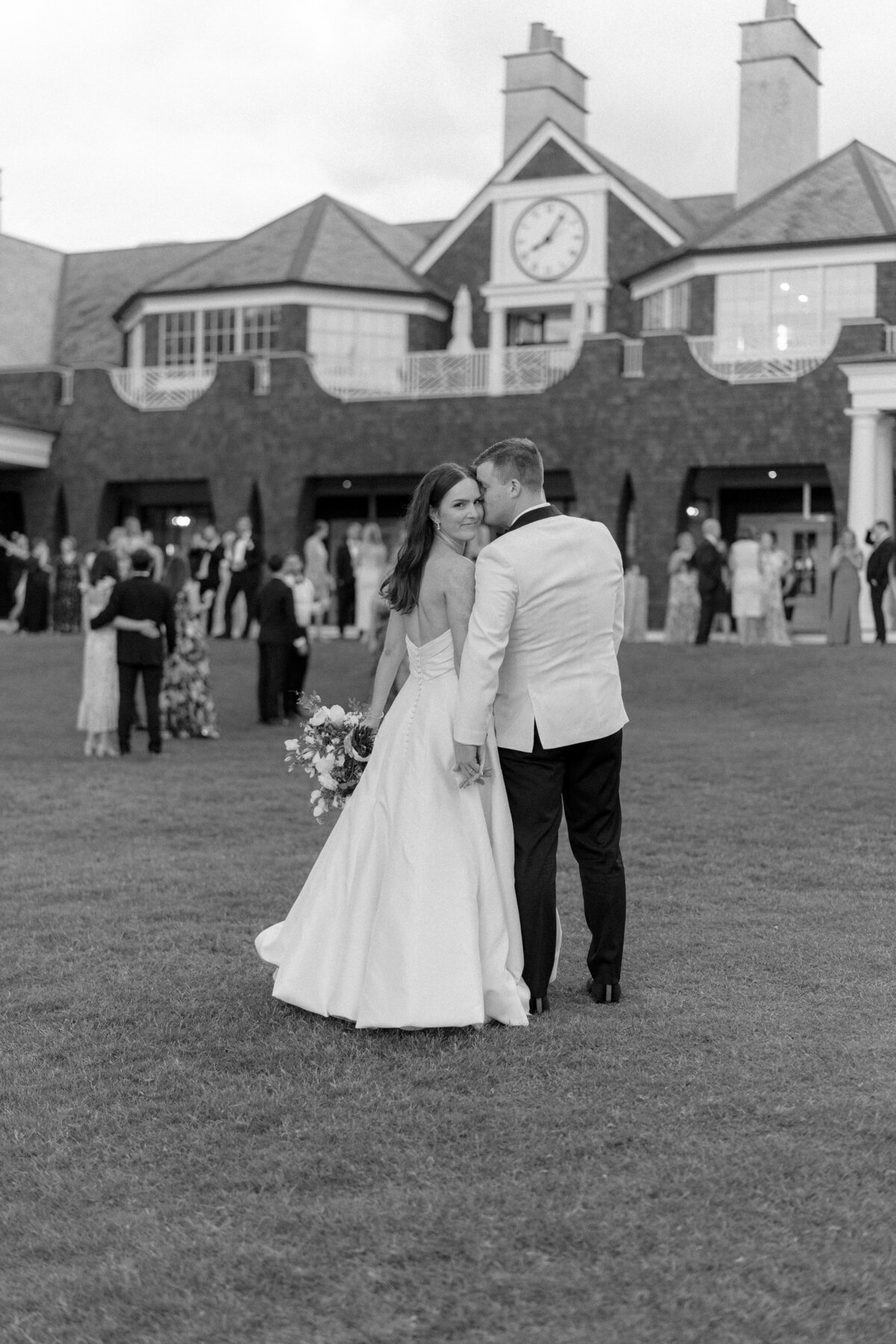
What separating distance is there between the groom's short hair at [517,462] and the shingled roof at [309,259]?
28413 mm

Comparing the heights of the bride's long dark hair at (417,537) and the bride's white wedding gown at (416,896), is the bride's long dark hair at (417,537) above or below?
above

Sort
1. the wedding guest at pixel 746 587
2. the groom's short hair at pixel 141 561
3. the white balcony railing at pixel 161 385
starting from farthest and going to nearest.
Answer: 1. the white balcony railing at pixel 161 385
2. the wedding guest at pixel 746 587
3. the groom's short hair at pixel 141 561

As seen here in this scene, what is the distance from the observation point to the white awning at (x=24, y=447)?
32781mm

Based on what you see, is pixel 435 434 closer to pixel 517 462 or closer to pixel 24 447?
pixel 24 447

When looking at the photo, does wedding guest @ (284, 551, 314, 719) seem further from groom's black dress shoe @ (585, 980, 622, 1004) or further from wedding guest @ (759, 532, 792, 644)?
groom's black dress shoe @ (585, 980, 622, 1004)

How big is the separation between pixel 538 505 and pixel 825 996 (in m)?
2.22

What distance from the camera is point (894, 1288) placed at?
12.1 ft

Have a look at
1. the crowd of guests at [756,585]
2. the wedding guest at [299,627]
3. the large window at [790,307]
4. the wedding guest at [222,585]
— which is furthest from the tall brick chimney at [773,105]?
the wedding guest at [299,627]

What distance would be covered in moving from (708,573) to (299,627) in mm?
6973

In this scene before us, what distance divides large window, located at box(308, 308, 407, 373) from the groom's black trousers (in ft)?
91.7

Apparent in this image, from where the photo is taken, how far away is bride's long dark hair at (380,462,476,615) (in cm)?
579

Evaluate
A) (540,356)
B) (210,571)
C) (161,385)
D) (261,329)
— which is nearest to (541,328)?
(540,356)

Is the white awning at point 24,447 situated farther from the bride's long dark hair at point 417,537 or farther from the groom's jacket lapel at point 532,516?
the groom's jacket lapel at point 532,516

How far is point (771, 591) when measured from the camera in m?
23.6
